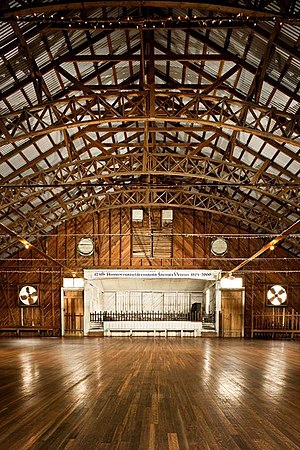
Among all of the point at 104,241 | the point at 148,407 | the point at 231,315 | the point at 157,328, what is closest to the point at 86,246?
the point at 104,241

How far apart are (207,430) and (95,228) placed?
24.8m

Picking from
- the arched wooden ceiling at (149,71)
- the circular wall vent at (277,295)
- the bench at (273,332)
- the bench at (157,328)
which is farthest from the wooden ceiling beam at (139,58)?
the bench at (273,332)

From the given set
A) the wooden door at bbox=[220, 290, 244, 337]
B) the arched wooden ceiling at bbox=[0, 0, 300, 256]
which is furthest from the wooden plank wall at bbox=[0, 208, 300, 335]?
the arched wooden ceiling at bbox=[0, 0, 300, 256]

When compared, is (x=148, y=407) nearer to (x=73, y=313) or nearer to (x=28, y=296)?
(x=73, y=313)

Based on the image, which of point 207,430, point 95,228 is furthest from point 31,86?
point 95,228

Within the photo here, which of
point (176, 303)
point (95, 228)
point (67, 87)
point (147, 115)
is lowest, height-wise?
point (176, 303)

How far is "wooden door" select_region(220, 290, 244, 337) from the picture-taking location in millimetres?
29797

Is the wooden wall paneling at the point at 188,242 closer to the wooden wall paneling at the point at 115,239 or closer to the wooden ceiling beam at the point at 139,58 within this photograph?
the wooden wall paneling at the point at 115,239

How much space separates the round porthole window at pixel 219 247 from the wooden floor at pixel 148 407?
1775 cm

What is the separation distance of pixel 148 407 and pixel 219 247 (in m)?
23.5

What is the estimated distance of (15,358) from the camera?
571 inches

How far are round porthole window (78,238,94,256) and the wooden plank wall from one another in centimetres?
25

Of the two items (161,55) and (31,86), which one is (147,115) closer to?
(161,55)

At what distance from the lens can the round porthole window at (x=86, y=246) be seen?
98.9ft
